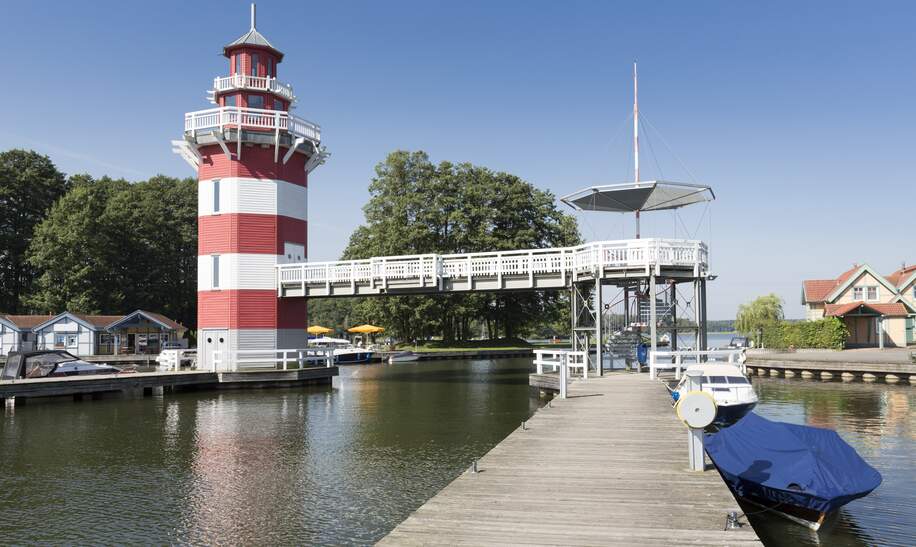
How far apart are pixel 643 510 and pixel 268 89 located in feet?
118

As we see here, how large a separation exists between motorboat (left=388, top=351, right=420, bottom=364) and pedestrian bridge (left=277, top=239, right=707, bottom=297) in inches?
1003

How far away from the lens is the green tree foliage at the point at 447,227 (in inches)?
2731

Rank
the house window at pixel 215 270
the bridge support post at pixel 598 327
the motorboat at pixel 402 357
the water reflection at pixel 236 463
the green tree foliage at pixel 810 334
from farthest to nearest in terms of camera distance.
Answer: the motorboat at pixel 402 357 < the green tree foliage at pixel 810 334 < the house window at pixel 215 270 < the bridge support post at pixel 598 327 < the water reflection at pixel 236 463

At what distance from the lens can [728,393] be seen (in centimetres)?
1969

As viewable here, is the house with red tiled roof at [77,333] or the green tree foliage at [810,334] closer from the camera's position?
the green tree foliage at [810,334]

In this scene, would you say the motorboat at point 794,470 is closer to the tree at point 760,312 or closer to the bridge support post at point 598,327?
the bridge support post at point 598,327

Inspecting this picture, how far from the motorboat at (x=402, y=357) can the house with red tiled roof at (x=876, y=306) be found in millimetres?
35559

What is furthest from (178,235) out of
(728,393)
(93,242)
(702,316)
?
(728,393)

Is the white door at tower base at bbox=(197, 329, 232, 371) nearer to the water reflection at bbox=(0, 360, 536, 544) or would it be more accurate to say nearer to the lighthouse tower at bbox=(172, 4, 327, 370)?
the lighthouse tower at bbox=(172, 4, 327, 370)

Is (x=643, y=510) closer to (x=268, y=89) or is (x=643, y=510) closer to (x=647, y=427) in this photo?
(x=647, y=427)

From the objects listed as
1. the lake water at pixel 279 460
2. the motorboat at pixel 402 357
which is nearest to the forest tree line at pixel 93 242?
the motorboat at pixel 402 357

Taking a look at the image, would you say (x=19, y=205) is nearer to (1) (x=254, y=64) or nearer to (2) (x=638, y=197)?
(1) (x=254, y=64)

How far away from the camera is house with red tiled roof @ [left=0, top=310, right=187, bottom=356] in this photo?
54344mm

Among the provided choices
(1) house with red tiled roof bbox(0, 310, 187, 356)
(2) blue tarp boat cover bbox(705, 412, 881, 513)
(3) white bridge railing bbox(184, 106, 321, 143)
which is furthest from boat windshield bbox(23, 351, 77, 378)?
(2) blue tarp boat cover bbox(705, 412, 881, 513)
